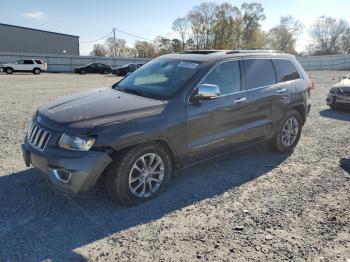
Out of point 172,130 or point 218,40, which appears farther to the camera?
point 218,40

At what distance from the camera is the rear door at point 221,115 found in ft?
14.4

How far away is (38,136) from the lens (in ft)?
12.8

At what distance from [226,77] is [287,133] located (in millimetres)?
1962

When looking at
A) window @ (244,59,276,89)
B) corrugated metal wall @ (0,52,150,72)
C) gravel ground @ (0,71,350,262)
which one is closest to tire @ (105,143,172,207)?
gravel ground @ (0,71,350,262)

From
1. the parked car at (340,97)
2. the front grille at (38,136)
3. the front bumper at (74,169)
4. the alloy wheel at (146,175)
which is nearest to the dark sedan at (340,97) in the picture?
the parked car at (340,97)

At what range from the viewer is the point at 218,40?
253ft

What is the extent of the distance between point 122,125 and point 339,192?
3.12 metres

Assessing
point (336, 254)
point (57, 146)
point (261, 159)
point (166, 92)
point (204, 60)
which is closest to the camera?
point (336, 254)

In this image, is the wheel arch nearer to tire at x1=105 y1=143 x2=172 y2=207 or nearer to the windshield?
tire at x1=105 y1=143 x2=172 y2=207

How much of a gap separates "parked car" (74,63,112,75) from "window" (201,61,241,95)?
3594 centimetres

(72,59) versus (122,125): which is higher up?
(72,59)

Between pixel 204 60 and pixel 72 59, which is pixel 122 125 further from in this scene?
pixel 72 59

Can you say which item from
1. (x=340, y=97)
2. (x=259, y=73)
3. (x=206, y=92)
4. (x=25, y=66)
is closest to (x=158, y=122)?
(x=206, y=92)

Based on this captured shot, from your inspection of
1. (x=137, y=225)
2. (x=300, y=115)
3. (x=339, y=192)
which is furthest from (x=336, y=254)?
(x=300, y=115)
